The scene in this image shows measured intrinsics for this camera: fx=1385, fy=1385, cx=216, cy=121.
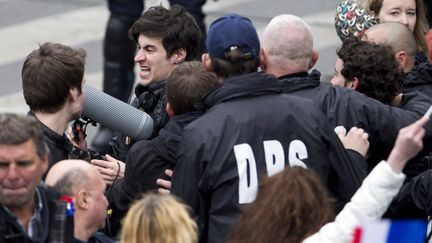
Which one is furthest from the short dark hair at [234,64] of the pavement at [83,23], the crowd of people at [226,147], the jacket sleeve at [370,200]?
the pavement at [83,23]

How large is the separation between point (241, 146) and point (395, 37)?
193 cm

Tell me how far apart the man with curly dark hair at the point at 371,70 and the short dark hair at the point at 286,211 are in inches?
65.8

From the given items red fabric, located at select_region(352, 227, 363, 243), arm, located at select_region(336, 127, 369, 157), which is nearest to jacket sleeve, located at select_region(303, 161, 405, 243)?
red fabric, located at select_region(352, 227, 363, 243)

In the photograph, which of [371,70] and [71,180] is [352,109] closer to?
[371,70]

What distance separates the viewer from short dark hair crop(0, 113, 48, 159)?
5246 millimetres

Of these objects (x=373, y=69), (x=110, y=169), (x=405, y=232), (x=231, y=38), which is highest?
(x=231, y=38)

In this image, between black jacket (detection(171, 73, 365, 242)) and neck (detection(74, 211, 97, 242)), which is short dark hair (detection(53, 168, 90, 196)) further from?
black jacket (detection(171, 73, 365, 242))

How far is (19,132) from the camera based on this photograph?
17.3 ft

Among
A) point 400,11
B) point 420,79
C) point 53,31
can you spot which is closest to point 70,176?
point 420,79

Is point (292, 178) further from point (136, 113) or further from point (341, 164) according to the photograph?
point (136, 113)

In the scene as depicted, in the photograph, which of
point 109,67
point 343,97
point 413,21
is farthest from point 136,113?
point 109,67

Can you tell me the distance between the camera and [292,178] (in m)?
5.10

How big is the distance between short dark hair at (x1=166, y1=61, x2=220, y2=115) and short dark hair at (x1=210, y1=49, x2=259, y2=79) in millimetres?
101

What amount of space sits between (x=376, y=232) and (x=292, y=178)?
0.47 meters
